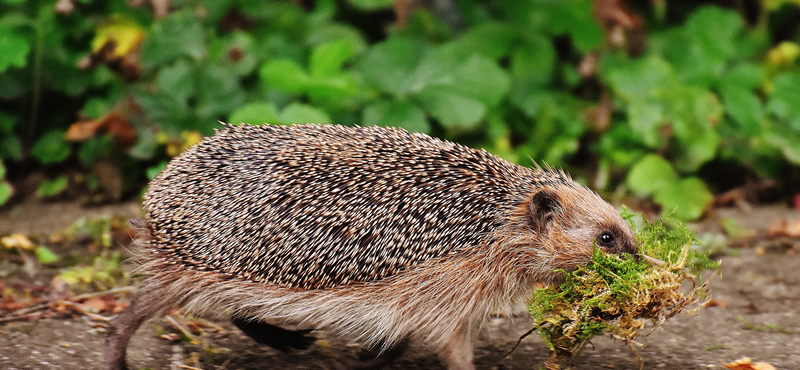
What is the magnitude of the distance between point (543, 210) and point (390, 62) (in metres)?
3.41

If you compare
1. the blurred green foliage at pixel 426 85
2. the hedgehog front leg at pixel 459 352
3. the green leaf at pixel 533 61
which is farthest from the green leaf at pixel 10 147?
the hedgehog front leg at pixel 459 352

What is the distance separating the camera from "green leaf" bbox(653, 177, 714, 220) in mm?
6930

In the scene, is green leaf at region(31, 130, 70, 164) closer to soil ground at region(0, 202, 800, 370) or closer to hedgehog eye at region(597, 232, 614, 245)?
soil ground at region(0, 202, 800, 370)

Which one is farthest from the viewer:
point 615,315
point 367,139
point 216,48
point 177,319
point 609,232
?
point 216,48

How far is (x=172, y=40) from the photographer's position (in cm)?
686

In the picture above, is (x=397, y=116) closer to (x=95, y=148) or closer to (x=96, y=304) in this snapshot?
(x=95, y=148)

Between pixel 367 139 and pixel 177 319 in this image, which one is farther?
pixel 177 319

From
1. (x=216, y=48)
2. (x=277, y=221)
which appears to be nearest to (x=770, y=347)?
(x=277, y=221)

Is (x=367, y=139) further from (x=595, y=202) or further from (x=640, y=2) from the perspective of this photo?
(x=640, y=2)

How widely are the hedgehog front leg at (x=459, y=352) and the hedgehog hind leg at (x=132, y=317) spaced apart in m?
1.39

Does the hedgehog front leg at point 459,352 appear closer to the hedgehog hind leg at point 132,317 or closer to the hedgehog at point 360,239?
the hedgehog at point 360,239

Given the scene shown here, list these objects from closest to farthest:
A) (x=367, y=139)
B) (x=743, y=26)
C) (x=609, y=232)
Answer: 1. (x=609, y=232)
2. (x=367, y=139)
3. (x=743, y=26)

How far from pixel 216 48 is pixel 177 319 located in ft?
10.1

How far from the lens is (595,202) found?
4004mm
